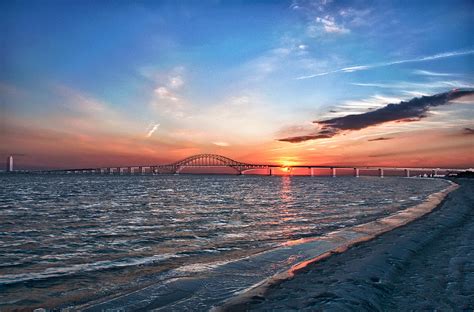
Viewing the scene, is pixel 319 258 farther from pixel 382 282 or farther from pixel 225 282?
pixel 225 282

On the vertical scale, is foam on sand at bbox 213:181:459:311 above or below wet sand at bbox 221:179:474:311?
below

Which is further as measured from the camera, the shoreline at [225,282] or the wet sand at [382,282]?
the shoreline at [225,282]

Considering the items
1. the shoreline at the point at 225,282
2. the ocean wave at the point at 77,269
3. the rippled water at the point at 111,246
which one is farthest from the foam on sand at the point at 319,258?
the ocean wave at the point at 77,269

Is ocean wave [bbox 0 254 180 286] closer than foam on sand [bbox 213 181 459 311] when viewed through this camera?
No

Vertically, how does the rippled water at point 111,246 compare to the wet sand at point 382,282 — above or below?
below

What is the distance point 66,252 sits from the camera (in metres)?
13.2

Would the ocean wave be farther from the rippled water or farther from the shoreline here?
the shoreline

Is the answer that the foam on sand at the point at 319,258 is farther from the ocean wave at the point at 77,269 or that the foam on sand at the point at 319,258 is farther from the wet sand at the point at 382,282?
the ocean wave at the point at 77,269

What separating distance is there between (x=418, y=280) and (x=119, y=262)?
906 centimetres

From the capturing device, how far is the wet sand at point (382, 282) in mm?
6848

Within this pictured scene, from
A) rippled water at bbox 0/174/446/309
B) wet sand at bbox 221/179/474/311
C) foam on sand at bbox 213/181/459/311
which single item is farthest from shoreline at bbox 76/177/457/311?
rippled water at bbox 0/174/446/309

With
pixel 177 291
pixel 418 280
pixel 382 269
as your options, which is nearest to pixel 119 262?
pixel 177 291

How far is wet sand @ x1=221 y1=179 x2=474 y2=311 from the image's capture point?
270 inches

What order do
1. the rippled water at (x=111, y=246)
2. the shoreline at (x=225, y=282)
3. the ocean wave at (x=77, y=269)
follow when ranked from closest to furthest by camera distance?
1. the shoreline at (x=225, y=282)
2. the rippled water at (x=111, y=246)
3. the ocean wave at (x=77, y=269)
